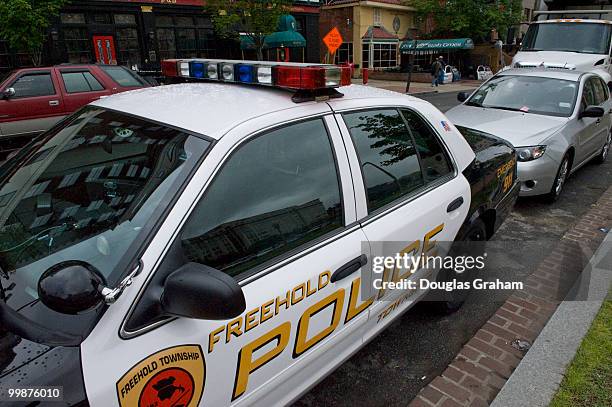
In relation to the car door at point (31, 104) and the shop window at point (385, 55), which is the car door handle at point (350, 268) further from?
the shop window at point (385, 55)

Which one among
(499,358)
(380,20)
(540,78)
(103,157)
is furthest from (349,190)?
(380,20)

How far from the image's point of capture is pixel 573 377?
105 inches

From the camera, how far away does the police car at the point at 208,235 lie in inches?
56.7

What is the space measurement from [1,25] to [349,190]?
40.6 feet

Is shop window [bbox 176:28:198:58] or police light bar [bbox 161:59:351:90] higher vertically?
shop window [bbox 176:28:198:58]

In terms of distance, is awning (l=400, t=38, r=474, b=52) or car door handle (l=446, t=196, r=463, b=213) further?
awning (l=400, t=38, r=474, b=52)

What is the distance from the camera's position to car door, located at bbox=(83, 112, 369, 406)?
151 cm

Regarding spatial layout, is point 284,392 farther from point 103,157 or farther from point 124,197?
point 103,157

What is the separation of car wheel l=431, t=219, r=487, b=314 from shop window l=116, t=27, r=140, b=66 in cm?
1746

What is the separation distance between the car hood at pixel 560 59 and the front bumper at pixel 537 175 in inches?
235

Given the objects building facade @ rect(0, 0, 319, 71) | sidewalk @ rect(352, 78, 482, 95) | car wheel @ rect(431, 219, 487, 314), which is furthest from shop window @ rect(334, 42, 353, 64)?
car wheel @ rect(431, 219, 487, 314)

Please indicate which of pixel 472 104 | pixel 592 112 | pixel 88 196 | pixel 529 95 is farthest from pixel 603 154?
pixel 88 196

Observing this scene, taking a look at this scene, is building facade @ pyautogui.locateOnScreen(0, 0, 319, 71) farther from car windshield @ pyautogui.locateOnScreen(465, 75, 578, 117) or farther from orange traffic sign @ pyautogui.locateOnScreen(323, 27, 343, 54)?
car windshield @ pyautogui.locateOnScreen(465, 75, 578, 117)

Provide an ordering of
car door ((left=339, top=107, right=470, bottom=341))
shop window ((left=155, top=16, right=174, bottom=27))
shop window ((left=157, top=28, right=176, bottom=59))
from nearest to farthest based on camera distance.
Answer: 1. car door ((left=339, top=107, right=470, bottom=341))
2. shop window ((left=155, top=16, right=174, bottom=27))
3. shop window ((left=157, top=28, right=176, bottom=59))
